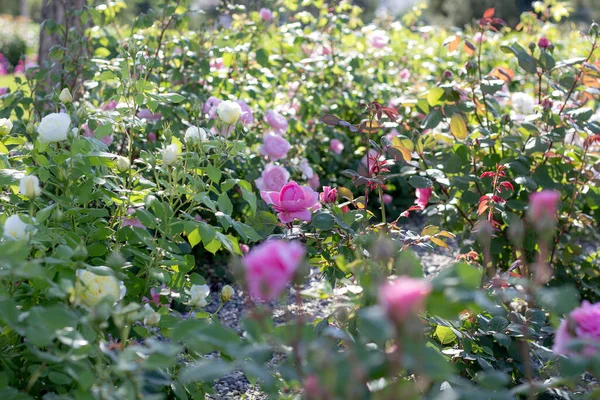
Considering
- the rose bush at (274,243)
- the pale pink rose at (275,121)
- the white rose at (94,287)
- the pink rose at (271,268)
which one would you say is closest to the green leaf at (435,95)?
the rose bush at (274,243)

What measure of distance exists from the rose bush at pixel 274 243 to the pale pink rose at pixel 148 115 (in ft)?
0.04

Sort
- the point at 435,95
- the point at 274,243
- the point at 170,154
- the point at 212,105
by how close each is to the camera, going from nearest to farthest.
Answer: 1. the point at 274,243
2. the point at 170,154
3. the point at 435,95
4. the point at 212,105

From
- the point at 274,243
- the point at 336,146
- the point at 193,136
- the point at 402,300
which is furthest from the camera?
the point at 336,146

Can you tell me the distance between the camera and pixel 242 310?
2.54 metres

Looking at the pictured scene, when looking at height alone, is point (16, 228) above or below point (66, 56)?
above

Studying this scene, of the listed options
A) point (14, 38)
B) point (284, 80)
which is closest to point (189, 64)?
point (284, 80)

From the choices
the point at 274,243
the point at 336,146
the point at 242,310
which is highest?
the point at 274,243

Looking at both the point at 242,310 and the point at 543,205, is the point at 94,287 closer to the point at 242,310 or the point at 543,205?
the point at 543,205

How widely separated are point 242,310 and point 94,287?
4.60 ft

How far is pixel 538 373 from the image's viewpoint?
5.99 ft

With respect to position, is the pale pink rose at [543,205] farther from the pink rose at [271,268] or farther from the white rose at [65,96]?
the white rose at [65,96]

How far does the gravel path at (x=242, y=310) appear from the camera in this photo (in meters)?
1.91

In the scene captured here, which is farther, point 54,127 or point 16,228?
point 54,127

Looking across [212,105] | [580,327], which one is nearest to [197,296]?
[580,327]
